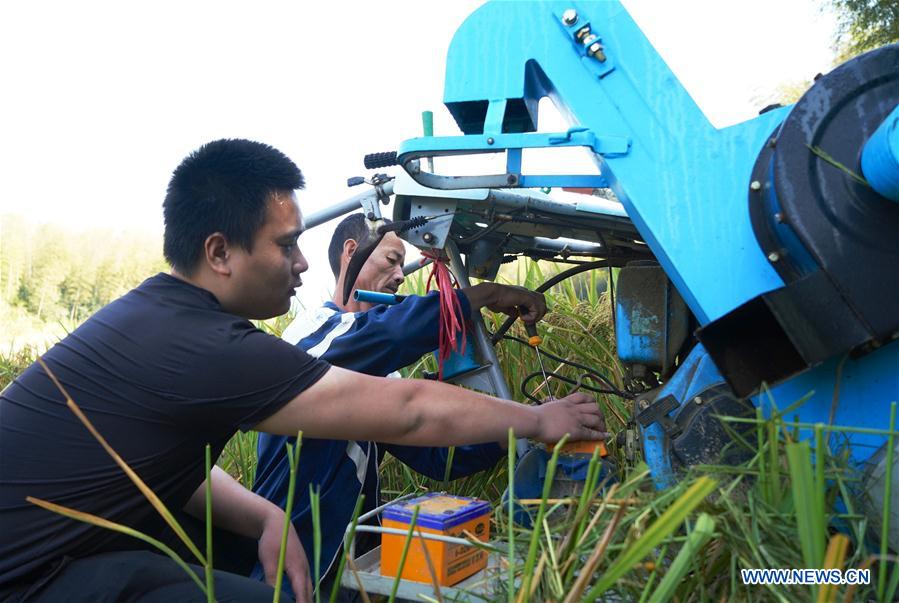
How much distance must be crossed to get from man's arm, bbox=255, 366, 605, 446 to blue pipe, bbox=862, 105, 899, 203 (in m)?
0.95

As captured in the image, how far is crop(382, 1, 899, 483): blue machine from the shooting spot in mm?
A: 1518

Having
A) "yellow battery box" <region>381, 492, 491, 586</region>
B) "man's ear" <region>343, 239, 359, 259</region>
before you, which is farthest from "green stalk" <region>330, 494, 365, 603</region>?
"man's ear" <region>343, 239, 359, 259</region>

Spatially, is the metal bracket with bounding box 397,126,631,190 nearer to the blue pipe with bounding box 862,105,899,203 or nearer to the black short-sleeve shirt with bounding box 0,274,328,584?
the blue pipe with bounding box 862,105,899,203

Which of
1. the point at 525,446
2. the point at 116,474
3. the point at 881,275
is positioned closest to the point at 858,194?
the point at 881,275

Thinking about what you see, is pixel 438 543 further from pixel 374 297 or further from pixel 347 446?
pixel 374 297

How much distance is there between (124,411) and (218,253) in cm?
45

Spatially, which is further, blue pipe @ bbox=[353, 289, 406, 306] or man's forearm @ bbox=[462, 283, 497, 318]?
blue pipe @ bbox=[353, 289, 406, 306]

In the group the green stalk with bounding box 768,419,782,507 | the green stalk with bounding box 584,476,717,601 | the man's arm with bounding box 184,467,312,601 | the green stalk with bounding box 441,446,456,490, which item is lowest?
the green stalk with bounding box 441,446,456,490

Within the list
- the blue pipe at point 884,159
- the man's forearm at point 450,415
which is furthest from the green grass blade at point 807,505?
the man's forearm at point 450,415

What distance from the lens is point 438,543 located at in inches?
67.0

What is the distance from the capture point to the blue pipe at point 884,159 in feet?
4.55

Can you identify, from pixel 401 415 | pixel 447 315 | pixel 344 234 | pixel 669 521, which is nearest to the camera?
pixel 669 521

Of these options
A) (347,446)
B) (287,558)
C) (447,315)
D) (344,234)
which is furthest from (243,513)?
(344,234)

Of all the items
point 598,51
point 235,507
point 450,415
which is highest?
point 598,51
